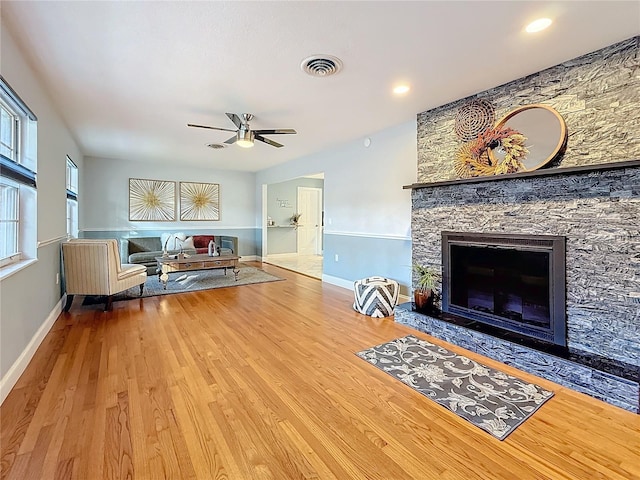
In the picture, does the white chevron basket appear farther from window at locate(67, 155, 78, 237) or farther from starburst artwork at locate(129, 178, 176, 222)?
starburst artwork at locate(129, 178, 176, 222)

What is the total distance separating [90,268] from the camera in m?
3.98

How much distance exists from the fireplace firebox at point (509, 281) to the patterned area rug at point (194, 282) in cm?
351

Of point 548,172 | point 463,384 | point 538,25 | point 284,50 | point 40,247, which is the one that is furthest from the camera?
point 40,247

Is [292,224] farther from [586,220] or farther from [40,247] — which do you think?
[586,220]

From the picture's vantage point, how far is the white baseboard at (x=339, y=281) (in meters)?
5.46

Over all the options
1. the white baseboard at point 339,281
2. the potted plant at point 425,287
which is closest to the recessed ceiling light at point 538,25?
the potted plant at point 425,287

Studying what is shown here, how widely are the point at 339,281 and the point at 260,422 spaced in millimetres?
3862

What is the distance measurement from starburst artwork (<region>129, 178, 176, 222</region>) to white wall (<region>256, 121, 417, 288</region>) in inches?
144

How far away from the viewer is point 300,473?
4.99 ft

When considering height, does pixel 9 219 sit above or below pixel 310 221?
below

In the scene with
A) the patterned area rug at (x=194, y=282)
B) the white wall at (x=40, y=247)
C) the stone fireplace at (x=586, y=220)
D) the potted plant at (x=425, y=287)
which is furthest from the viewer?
the patterned area rug at (x=194, y=282)

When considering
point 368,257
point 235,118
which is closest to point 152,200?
point 235,118

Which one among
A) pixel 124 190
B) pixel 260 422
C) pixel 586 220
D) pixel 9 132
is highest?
pixel 124 190

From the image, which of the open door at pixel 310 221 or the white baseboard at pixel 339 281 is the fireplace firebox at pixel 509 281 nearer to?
the white baseboard at pixel 339 281
